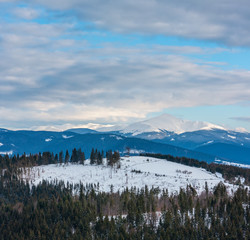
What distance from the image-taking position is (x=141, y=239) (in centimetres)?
12431

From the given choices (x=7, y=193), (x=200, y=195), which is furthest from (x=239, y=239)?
(x=7, y=193)

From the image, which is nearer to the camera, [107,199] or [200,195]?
[107,199]

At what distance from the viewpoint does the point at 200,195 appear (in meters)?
174

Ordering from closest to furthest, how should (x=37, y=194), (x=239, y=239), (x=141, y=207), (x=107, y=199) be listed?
(x=239, y=239), (x=141, y=207), (x=107, y=199), (x=37, y=194)

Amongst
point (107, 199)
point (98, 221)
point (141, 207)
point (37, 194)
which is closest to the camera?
point (98, 221)

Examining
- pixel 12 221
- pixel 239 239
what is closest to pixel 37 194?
pixel 12 221

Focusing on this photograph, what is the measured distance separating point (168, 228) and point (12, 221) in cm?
7228

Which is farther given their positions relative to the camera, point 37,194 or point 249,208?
point 37,194

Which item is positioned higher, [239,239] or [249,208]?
[249,208]

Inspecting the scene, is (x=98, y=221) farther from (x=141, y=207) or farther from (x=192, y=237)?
(x=192, y=237)

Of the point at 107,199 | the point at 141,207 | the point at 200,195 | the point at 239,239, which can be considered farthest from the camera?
the point at 200,195

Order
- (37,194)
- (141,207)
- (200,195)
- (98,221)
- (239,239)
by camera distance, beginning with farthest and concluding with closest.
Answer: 1. (37,194)
2. (200,195)
3. (141,207)
4. (98,221)
5. (239,239)

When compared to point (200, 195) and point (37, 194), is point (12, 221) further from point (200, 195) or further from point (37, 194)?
point (200, 195)

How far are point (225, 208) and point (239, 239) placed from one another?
25.6m
